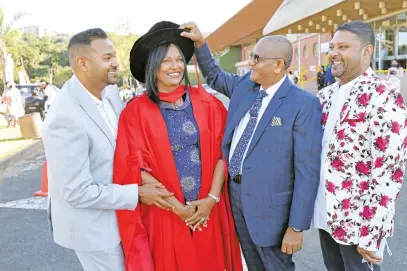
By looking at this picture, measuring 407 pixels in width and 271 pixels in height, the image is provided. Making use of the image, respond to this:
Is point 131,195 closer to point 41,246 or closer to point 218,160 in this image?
point 218,160

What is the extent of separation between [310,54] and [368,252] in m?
23.4

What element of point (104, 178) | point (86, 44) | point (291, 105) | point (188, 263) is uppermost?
point (86, 44)

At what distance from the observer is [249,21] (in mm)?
27250

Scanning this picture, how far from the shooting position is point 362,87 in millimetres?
2090

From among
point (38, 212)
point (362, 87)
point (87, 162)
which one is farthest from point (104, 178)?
point (38, 212)

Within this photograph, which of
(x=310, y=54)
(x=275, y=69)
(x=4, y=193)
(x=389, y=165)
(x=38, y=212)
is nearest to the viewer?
(x=389, y=165)

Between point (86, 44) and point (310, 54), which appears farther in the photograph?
point (310, 54)

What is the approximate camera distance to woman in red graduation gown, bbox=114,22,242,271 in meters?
2.31

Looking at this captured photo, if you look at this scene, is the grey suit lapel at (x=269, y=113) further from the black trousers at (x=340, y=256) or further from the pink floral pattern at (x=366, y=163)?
the black trousers at (x=340, y=256)

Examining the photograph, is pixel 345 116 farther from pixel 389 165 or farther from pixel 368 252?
pixel 368 252

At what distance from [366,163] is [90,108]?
153 centimetres

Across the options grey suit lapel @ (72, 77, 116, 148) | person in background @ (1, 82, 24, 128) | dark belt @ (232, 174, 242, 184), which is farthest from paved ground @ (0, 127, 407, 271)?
person in background @ (1, 82, 24, 128)

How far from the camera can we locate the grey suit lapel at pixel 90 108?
209 centimetres

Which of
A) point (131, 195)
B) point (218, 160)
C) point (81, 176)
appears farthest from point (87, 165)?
point (218, 160)
